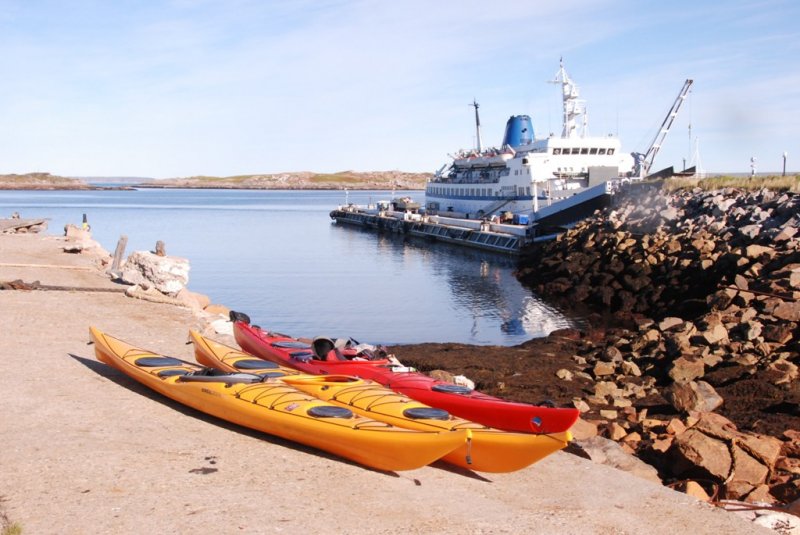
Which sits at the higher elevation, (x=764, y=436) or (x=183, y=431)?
(x=183, y=431)

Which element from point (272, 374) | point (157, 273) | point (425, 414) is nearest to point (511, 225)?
point (157, 273)

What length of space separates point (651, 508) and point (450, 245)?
4265 centimetres

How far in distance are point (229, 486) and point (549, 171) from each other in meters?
43.8

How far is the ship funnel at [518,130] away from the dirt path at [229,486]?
166 ft

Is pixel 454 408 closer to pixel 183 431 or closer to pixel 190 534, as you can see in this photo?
pixel 183 431

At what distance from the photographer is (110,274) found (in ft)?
68.1

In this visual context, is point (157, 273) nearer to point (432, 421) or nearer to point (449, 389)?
point (449, 389)

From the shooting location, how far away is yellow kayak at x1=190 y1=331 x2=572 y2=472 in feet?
25.6

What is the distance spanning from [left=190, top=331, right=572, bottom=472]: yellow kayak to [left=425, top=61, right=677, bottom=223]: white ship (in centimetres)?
3350

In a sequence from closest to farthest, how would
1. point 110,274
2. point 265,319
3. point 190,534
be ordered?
point 190,534, point 110,274, point 265,319

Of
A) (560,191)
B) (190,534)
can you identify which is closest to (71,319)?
(190,534)

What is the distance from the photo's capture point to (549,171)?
159 feet

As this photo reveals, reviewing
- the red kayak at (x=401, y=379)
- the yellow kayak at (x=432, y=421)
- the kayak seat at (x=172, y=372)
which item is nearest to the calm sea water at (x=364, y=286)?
the red kayak at (x=401, y=379)

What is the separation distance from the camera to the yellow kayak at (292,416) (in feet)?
24.8
